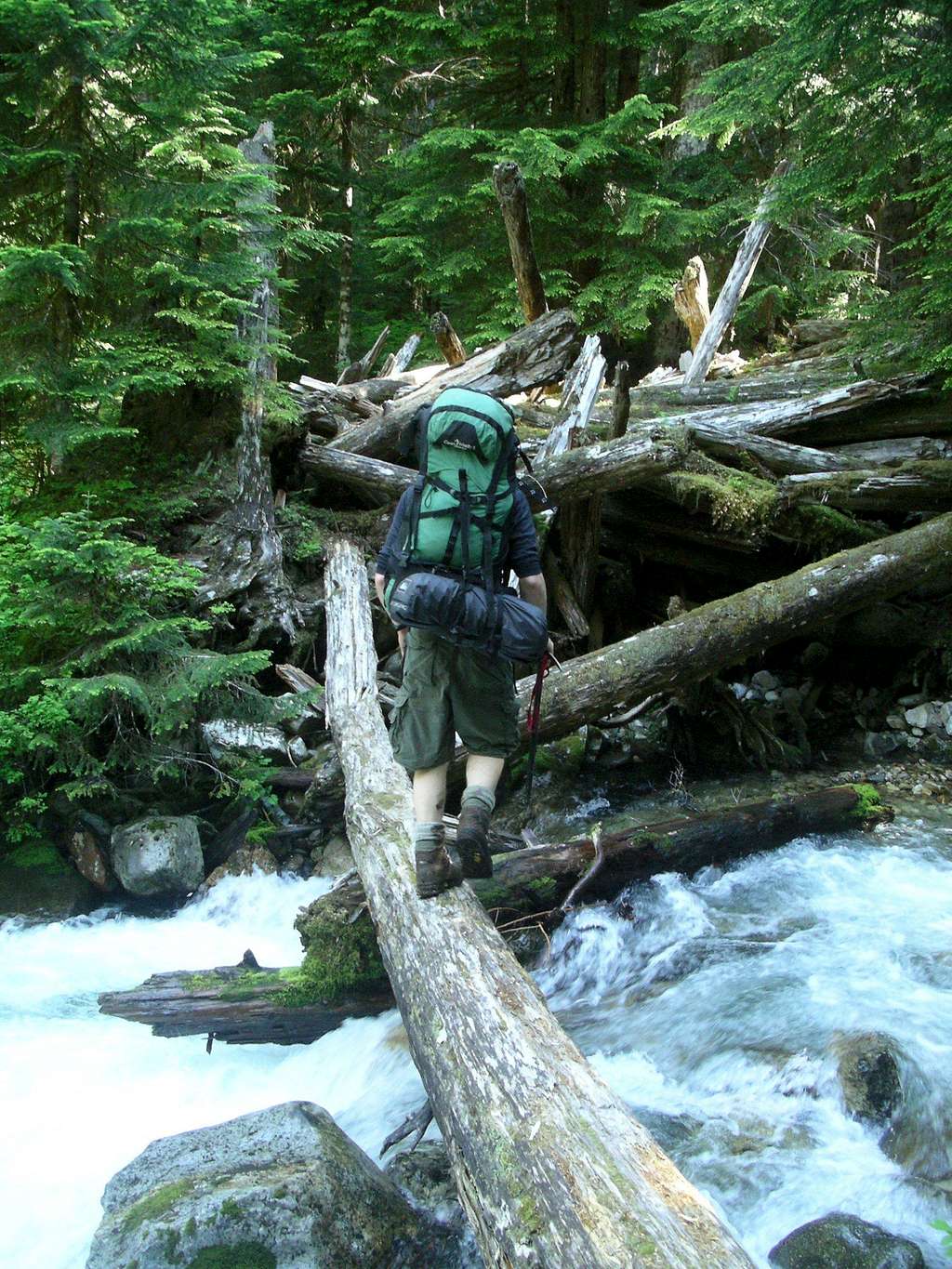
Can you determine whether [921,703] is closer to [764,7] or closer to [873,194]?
[873,194]

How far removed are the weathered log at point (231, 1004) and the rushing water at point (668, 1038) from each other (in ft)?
0.53

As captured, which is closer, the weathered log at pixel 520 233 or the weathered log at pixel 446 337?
the weathered log at pixel 520 233

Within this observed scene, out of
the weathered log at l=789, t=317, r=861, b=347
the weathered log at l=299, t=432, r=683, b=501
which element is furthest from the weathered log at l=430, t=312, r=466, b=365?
the weathered log at l=789, t=317, r=861, b=347

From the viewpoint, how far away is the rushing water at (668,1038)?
13.3 ft

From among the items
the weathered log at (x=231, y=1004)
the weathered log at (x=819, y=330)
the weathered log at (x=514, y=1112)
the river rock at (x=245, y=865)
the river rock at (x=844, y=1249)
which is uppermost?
the weathered log at (x=819, y=330)

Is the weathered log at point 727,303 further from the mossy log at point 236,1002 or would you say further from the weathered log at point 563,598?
the mossy log at point 236,1002

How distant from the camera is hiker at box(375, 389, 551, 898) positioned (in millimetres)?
3744

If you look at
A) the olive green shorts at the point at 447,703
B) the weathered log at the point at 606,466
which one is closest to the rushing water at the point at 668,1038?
the olive green shorts at the point at 447,703

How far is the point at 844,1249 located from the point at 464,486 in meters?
3.33

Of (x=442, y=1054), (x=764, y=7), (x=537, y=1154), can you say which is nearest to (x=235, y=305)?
(x=764, y=7)

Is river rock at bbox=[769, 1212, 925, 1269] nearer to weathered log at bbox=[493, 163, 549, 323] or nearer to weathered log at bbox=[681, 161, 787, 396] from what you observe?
weathered log at bbox=[493, 163, 549, 323]

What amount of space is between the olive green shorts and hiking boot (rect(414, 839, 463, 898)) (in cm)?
36

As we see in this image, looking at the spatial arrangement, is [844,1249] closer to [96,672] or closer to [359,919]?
[359,919]

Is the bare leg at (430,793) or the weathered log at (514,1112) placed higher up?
the bare leg at (430,793)
